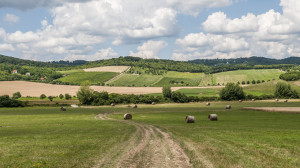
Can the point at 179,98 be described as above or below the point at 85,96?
below

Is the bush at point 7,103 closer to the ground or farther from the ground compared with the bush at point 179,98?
farther from the ground

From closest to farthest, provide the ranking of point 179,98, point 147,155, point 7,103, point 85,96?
point 147,155, point 7,103, point 85,96, point 179,98

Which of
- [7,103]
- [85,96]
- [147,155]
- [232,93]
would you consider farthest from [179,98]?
[147,155]

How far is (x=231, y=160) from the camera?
17859mm

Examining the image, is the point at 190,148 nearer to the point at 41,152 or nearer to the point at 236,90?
the point at 41,152

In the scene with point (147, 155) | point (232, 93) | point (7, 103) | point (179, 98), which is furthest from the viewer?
point (232, 93)

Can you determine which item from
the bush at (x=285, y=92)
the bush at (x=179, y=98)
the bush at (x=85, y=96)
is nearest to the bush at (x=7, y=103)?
the bush at (x=85, y=96)

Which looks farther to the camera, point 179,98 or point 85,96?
point 179,98

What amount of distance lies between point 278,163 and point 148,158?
8689 mm

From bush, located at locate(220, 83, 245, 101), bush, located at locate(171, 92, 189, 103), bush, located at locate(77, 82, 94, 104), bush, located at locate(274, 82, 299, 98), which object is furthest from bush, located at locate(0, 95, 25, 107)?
bush, located at locate(274, 82, 299, 98)

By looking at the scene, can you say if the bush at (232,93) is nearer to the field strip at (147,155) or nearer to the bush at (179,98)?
the bush at (179,98)

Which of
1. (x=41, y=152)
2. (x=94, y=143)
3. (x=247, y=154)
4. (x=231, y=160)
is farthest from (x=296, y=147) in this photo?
(x=41, y=152)

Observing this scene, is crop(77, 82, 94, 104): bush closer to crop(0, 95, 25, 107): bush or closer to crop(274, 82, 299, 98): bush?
crop(0, 95, 25, 107): bush

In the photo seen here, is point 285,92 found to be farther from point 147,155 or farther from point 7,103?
point 147,155
